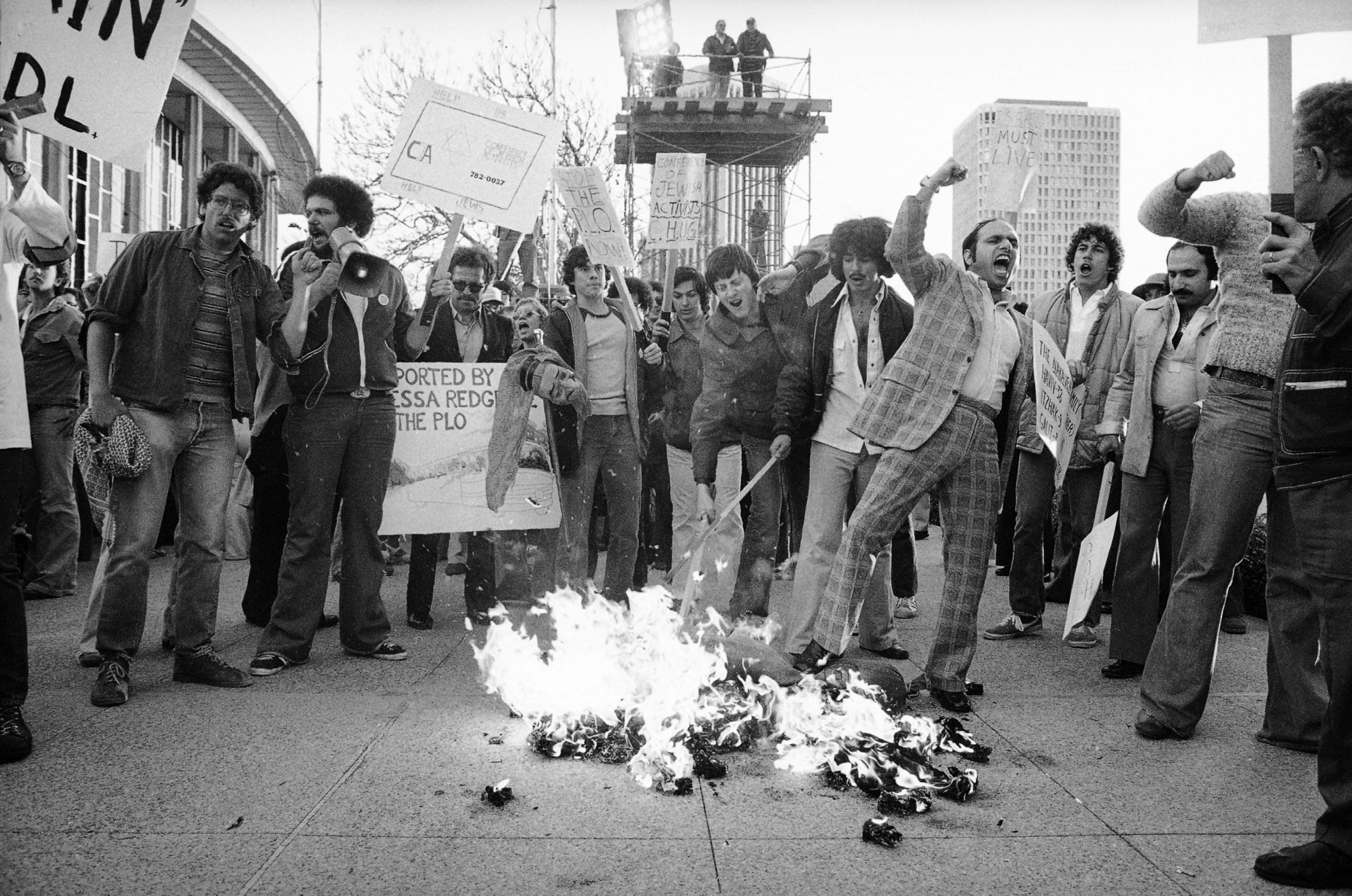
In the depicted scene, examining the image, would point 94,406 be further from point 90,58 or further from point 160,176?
point 160,176

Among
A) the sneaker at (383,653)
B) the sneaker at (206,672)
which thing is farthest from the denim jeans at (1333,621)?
the sneaker at (206,672)

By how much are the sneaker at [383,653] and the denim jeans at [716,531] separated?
1.82 m

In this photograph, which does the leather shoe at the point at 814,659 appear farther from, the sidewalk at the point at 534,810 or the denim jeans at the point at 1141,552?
the denim jeans at the point at 1141,552

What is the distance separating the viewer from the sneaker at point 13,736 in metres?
3.65

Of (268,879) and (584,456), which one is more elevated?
(584,456)

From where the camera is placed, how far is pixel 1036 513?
6.50 meters

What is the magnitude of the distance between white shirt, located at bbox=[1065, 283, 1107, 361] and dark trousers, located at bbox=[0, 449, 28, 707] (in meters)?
5.44

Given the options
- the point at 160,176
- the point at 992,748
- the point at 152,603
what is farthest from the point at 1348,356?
the point at 160,176

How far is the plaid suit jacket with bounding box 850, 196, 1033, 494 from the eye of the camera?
462 centimetres

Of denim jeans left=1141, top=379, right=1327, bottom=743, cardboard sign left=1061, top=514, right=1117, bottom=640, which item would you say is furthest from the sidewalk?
cardboard sign left=1061, top=514, right=1117, bottom=640

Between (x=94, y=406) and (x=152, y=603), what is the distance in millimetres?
2758

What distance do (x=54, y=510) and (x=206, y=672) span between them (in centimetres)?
339

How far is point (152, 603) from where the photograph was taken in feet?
22.6

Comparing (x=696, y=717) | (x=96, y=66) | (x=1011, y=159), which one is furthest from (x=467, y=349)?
(x=1011, y=159)
